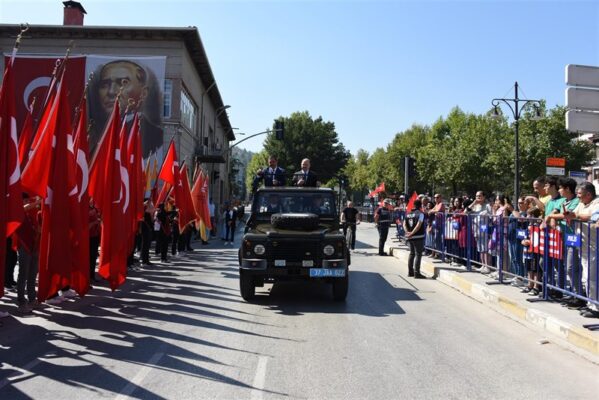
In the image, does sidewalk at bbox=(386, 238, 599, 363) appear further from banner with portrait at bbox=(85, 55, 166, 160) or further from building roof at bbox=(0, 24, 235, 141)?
building roof at bbox=(0, 24, 235, 141)

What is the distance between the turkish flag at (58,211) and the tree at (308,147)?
189ft

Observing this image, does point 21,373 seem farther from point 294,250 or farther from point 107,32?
point 107,32

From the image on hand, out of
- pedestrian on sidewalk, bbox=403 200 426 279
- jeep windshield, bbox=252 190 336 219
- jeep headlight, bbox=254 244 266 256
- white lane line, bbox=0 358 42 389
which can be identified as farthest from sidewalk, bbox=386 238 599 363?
white lane line, bbox=0 358 42 389

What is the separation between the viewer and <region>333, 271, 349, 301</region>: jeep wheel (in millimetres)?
8632

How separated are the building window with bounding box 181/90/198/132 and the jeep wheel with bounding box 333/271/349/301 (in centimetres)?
2453

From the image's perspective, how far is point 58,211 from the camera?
24.1 ft

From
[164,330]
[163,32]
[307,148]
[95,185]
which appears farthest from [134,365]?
[307,148]

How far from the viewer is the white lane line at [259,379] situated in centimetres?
443

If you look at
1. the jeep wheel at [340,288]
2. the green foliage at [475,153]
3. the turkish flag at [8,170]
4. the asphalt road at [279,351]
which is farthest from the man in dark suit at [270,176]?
the green foliage at [475,153]

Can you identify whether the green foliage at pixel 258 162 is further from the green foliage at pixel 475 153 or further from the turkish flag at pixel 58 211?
the turkish flag at pixel 58 211

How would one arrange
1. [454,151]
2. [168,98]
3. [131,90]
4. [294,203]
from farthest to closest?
1. [454,151]
2. [168,98]
3. [131,90]
4. [294,203]

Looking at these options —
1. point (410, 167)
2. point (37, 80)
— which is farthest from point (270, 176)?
point (37, 80)

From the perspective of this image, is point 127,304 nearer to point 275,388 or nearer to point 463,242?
point 275,388

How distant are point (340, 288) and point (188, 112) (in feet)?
91.2
